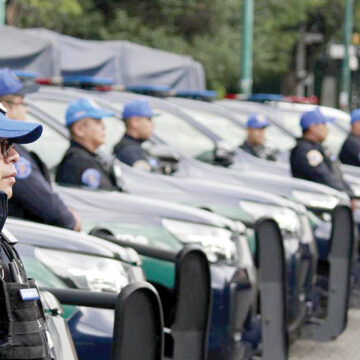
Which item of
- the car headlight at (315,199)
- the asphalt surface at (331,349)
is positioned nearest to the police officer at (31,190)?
the asphalt surface at (331,349)

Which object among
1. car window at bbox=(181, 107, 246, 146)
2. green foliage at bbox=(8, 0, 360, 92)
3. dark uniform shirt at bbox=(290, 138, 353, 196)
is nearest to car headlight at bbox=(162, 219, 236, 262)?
dark uniform shirt at bbox=(290, 138, 353, 196)

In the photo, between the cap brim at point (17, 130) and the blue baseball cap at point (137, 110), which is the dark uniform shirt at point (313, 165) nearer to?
the blue baseball cap at point (137, 110)

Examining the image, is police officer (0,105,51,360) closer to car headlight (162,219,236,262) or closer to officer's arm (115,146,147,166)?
car headlight (162,219,236,262)

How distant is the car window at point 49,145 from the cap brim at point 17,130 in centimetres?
473

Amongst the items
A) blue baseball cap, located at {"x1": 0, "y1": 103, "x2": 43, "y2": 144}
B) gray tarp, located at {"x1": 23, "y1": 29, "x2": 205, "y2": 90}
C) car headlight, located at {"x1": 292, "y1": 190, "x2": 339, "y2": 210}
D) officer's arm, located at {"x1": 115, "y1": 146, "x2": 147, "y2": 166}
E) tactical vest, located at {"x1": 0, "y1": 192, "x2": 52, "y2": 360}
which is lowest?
gray tarp, located at {"x1": 23, "y1": 29, "x2": 205, "y2": 90}

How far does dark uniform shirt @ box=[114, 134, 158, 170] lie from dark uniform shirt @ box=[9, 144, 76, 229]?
9.12 ft

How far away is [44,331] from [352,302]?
7094mm

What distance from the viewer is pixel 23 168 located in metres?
6.40

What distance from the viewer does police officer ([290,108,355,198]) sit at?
36.3 feet

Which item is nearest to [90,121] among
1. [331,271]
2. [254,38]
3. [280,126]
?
[331,271]

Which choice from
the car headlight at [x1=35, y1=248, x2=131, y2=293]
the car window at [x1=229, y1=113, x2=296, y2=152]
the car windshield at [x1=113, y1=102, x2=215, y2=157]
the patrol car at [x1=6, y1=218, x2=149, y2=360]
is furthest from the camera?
the car window at [x1=229, y1=113, x2=296, y2=152]

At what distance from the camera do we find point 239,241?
6.90m

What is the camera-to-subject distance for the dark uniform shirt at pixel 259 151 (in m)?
12.9

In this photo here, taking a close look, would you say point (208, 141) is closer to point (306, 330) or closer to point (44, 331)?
point (306, 330)
